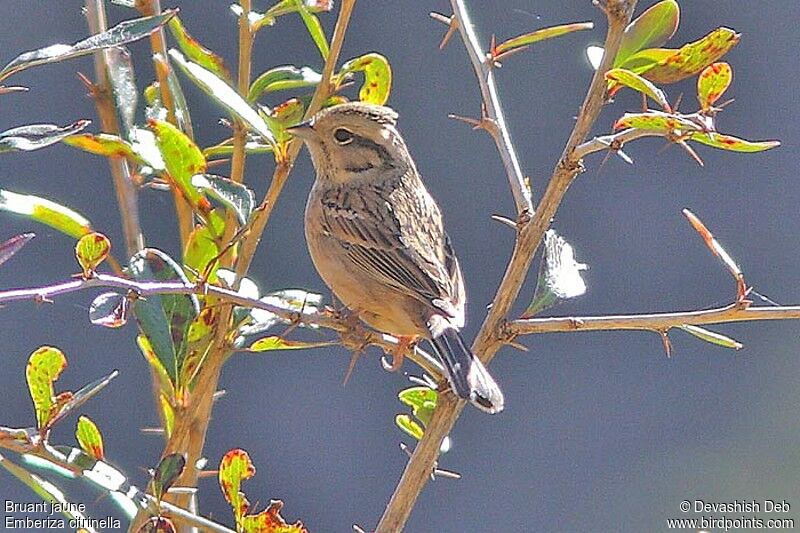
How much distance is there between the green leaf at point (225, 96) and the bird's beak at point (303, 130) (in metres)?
0.33

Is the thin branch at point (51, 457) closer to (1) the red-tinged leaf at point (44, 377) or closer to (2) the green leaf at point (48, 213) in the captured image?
(1) the red-tinged leaf at point (44, 377)

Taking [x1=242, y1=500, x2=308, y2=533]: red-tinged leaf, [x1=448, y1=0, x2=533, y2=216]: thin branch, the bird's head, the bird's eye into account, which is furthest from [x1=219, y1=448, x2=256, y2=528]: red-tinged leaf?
the bird's eye

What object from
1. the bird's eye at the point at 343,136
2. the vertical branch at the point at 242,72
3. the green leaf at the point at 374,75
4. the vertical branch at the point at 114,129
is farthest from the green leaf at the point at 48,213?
the bird's eye at the point at 343,136

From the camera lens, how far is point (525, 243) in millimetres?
2467

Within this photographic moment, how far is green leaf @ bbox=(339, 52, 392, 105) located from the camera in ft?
9.48

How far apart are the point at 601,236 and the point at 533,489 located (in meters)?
1.51

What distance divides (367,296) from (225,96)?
1.17 meters

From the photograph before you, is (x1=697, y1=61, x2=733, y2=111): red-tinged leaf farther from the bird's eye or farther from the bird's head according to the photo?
the bird's eye

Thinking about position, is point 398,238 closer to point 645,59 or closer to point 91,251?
point 645,59

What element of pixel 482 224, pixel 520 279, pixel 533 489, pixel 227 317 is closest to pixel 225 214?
pixel 227 317

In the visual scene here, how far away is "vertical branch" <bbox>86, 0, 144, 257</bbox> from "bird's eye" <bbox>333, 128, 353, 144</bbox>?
125 cm

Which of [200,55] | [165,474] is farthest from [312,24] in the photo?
[165,474]

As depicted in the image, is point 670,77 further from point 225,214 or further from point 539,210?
point 225,214

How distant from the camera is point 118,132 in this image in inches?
108
